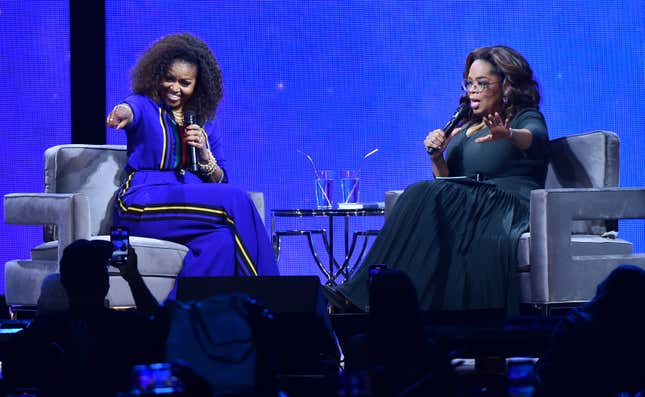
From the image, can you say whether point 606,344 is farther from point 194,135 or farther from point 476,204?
point 194,135

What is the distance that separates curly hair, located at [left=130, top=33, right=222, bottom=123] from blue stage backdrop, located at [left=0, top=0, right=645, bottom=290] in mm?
1006

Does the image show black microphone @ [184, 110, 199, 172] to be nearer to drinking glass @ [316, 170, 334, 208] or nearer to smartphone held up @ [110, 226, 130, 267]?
drinking glass @ [316, 170, 334, 208]

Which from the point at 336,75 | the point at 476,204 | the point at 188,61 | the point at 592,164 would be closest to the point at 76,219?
the point at 188,61

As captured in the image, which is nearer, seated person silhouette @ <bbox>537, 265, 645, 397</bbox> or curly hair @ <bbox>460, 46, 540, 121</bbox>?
seated person silhouette @ <bbox>537, 265, 645, 397</bbox>

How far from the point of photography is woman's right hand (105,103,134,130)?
4070 mm

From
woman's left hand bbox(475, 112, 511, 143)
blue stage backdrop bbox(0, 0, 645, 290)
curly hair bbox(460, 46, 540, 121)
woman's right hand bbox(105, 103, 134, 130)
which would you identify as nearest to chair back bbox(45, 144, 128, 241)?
woman's right hand bbox(105, 103, 134, 130)

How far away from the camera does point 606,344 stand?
6.31 ft

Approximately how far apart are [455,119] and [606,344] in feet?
7.81

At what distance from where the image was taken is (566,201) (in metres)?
3.78

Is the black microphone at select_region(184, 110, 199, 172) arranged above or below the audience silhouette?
above

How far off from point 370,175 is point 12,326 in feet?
11.0

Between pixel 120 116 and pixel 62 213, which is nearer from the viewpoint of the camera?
pixel 62 213

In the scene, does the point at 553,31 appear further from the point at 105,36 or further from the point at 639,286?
the point at 639,286

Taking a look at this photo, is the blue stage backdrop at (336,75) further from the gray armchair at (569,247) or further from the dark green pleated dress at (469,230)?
the gray armchair at (569,247)
